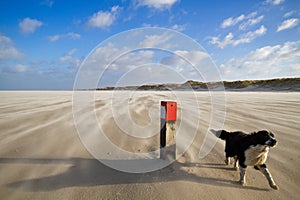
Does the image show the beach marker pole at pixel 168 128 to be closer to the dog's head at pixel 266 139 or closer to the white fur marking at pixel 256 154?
the white fur marking at pixel 256 154

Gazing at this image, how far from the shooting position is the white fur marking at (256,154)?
111 inches

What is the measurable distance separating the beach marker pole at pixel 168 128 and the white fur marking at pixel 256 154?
138 centimetres

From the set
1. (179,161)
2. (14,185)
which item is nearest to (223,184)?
(179,161)

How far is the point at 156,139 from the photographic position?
516 cm

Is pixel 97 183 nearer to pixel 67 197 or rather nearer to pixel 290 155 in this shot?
pixel 67 197

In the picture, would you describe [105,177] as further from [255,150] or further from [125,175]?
[255,150]

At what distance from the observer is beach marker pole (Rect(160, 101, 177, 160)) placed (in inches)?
137

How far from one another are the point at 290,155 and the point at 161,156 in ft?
9.64

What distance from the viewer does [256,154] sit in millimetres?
2848

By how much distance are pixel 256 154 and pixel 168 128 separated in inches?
61.6

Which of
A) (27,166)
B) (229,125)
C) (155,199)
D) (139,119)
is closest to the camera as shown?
(155,199)

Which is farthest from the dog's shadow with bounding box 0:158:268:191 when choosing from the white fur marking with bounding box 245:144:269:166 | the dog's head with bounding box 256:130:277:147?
the dog's head with bounding box 256:130:277:147

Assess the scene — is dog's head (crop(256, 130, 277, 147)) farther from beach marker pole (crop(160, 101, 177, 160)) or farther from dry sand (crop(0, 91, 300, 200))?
beach marker pole (crop(160, 101, 177, 160))

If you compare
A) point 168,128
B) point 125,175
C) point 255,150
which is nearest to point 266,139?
point 255,150
